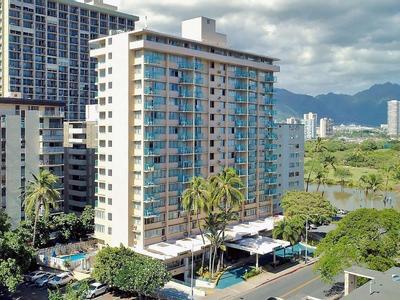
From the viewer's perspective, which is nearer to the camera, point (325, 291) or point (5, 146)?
point (325, 291)

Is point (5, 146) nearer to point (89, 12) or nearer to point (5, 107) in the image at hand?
point (5, 107)

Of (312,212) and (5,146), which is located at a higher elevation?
(5,146)

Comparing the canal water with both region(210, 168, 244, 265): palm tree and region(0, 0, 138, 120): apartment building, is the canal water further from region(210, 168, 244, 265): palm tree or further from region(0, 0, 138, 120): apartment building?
region(0, 0, 138, 120): apartment building

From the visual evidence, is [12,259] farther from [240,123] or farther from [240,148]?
[240,123]

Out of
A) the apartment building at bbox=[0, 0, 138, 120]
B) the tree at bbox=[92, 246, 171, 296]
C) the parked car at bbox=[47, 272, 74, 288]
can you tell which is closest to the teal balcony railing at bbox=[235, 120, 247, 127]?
the tree at bbox=[92, 246, 171, 296]

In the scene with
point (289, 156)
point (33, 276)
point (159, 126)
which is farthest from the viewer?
point (289, 156)

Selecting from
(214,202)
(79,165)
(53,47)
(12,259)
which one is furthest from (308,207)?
(53,47)

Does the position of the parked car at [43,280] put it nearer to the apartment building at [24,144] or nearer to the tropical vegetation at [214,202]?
the apartment building at [24,144]

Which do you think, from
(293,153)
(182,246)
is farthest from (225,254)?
(293,153)
